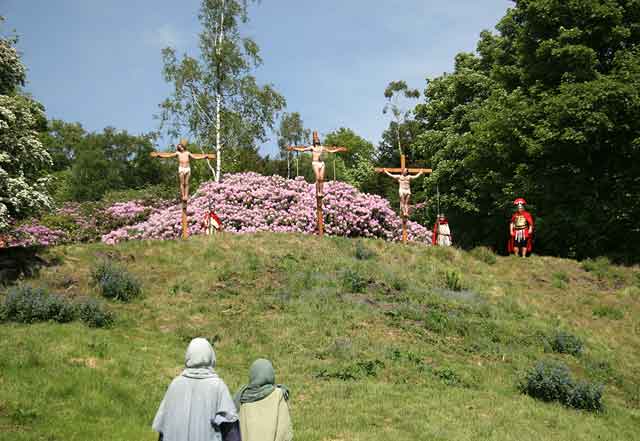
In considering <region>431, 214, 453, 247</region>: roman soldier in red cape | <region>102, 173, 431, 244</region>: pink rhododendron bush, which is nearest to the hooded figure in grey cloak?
<region>102, 173, 431, 244</region>: pink rhododendron bush

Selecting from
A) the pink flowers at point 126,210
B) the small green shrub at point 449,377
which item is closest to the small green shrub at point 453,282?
the small green shrub at point 449,377

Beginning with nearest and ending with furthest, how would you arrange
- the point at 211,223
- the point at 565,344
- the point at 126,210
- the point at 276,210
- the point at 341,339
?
the point at 341,339
the point at 565,344
the point at 211,223
the point at 276,210
the point at 126,210

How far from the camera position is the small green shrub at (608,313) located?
→ 2056cm

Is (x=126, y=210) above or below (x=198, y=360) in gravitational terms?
above

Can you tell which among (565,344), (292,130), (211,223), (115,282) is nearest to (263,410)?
(115,282)

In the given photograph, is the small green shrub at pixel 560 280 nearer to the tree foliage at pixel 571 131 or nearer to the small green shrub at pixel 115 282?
the tree foliage at pixel 571 131

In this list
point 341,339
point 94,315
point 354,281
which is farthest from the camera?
point 354,281

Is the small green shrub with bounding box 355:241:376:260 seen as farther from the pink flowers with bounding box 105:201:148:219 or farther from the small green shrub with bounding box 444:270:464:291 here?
the pink flowers with bounding box 105:201:148:219

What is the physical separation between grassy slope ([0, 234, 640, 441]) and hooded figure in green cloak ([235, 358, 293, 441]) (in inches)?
152

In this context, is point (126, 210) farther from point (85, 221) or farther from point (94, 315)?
point (94, 315)

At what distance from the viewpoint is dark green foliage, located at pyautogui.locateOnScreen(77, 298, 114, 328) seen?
15.1 m

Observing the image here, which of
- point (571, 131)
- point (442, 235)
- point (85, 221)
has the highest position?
point (571, 131)

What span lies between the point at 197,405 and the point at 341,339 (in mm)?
9548

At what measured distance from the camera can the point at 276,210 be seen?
2908 centimetres
